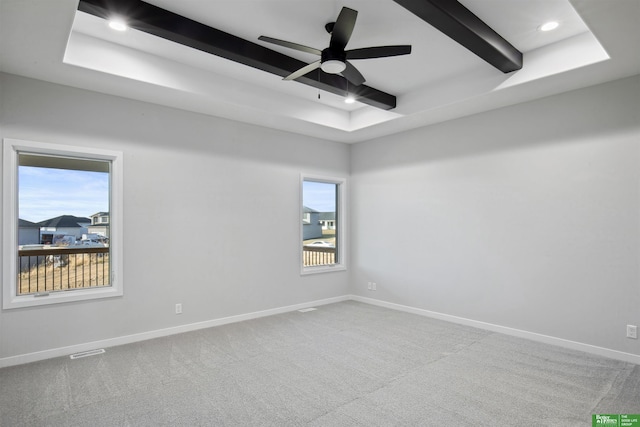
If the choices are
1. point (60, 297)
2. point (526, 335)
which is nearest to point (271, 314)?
point (60, 297)

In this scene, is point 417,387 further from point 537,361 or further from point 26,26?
point 26,26

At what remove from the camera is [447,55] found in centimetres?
362

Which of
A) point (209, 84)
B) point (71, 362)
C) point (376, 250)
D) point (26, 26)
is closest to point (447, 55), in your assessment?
point (209, 84)

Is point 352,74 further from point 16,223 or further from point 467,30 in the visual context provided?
point 16,223

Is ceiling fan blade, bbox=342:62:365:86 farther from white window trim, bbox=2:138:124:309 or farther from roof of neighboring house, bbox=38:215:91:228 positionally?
roof of neighboring house, bbox=38:215:91:228

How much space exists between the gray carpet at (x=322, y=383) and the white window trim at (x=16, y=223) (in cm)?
60

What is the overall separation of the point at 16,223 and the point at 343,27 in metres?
3.53

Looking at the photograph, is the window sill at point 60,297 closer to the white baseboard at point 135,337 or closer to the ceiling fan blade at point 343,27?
the white baseboard at point 135,337

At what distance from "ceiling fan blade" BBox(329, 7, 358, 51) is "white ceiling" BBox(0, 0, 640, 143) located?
350 mm

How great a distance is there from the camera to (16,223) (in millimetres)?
3398

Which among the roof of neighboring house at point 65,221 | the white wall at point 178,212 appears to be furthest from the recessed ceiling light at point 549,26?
the roof of neighboring house at point 65,221

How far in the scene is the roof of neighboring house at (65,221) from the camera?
3.63 m

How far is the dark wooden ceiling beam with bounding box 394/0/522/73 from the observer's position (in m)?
2.52

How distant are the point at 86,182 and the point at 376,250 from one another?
4116 mm
